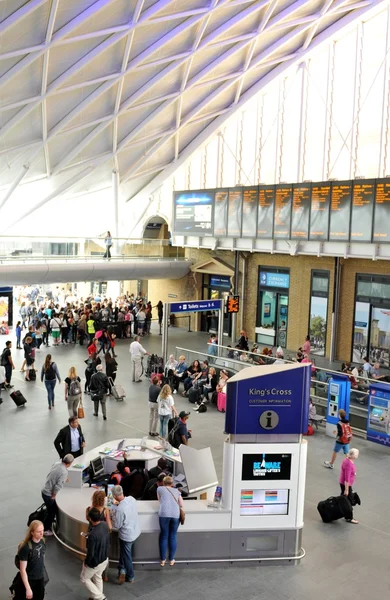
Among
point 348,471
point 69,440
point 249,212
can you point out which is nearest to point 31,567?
point 69,440

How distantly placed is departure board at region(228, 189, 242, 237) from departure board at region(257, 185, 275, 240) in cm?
129

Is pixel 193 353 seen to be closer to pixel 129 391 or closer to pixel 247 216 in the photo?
pixel 129 391

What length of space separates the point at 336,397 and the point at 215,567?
8134mm

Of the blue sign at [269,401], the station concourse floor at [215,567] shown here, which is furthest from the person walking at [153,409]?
the blue sign at [269,401]

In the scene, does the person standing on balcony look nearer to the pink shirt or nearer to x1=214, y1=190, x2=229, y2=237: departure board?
x1=214, y1=190, x2=229, y2=237: departure board

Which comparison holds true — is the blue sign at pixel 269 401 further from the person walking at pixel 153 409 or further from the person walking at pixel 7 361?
the person walking at pixel 7 361

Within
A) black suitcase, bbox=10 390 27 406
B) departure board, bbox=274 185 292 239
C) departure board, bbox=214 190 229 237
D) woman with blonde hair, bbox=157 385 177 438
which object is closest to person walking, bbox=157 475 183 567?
woman with blonde hair, bbox=157 385 177 438

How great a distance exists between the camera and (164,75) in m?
27.8

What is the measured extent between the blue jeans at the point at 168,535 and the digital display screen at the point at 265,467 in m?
1.28

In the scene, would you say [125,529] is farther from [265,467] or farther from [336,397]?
[336,397]

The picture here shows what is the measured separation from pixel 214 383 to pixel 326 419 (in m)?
4.14

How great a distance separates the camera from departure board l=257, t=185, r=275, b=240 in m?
27.3

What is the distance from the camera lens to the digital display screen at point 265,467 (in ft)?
32.0

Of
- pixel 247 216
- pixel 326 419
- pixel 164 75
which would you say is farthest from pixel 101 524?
pixel 164 75
